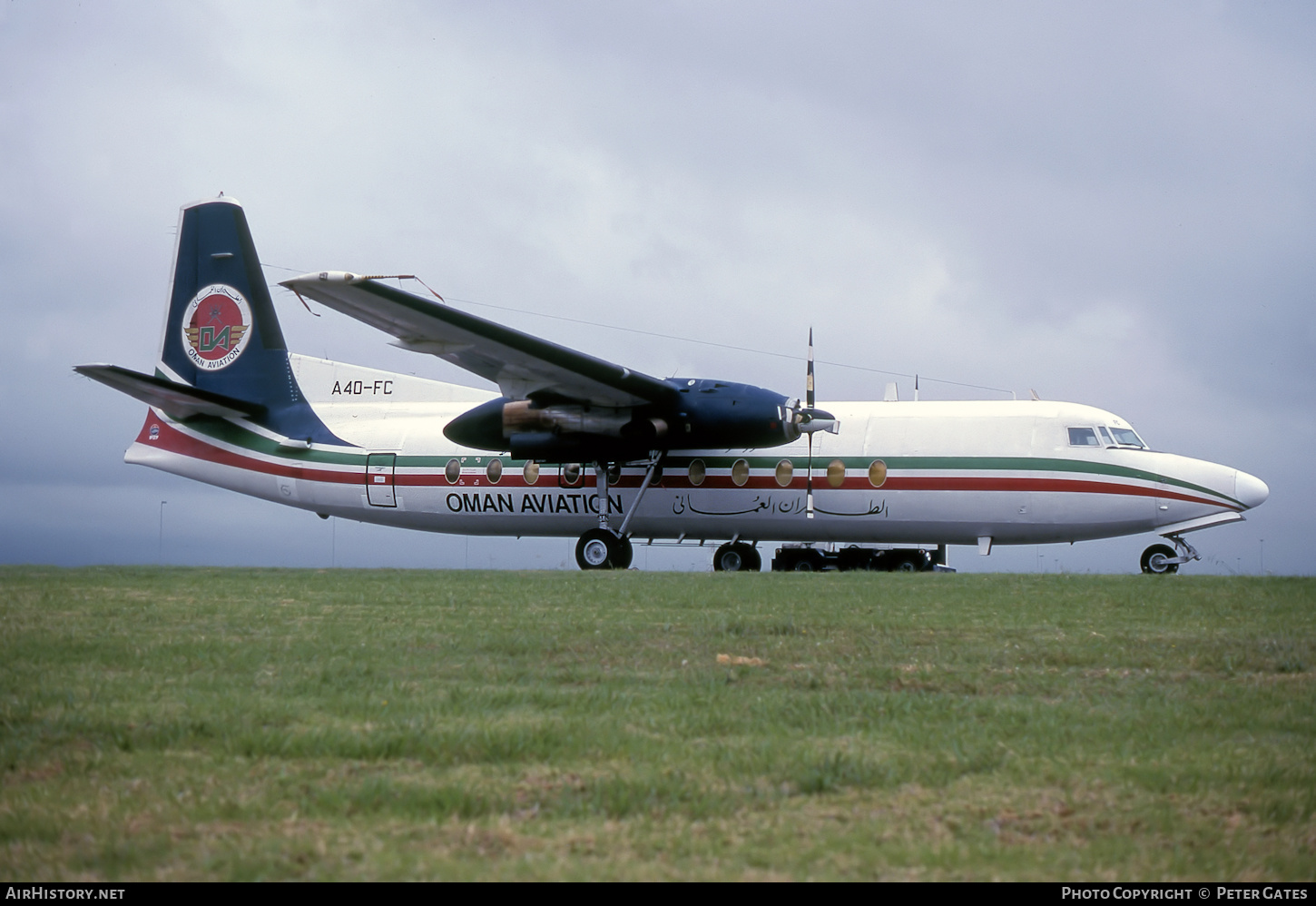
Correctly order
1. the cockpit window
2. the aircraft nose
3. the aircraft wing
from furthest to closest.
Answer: the cockpit window → the aircraft nose → the aircraft wing

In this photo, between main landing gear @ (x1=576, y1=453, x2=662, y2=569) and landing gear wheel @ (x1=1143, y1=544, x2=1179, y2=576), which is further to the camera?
main landing gear @ (x1=576, y1=453, x2=662, y2=569)

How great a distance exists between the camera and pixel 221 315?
990 inches

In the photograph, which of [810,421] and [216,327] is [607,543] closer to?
[810,421]

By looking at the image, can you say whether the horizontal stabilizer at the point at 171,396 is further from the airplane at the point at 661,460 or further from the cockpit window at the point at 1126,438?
the cockpit window at the point at 1126,438

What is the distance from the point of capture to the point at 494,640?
7.73m

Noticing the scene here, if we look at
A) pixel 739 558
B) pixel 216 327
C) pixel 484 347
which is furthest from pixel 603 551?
pixel 216 327

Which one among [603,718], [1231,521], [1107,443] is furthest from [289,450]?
[603,718]

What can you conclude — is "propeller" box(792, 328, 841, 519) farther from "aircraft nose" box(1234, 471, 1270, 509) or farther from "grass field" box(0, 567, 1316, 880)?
"grass field" box(0, 567, 1316, 880)

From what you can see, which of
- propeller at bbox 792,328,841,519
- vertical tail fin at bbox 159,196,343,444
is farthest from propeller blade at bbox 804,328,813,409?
vertical tail fin at bbox 159,196,343,444

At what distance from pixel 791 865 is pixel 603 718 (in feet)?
6.70

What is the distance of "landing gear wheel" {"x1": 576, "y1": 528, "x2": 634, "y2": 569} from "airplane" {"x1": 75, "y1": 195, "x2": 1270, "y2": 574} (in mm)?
40

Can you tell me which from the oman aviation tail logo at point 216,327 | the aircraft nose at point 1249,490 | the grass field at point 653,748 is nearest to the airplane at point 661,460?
the aircraft nose at point 1249,490

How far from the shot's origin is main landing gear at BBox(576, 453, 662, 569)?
20969 mm

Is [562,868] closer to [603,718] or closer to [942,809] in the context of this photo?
[942,809]
